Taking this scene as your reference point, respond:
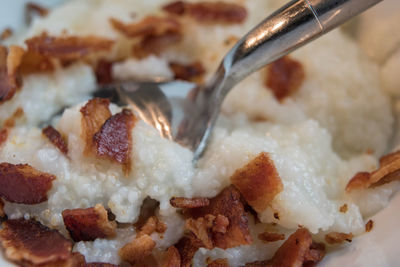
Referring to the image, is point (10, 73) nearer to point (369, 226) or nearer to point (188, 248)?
point (188, 248)

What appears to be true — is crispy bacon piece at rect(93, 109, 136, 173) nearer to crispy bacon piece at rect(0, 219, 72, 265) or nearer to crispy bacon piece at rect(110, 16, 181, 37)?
crispy bacon piece at rect(0, 219, 72, 265)

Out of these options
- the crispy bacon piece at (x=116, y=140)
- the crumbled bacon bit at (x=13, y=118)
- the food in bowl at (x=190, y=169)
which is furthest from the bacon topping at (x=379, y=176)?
the crumbled bacon bit at (x=13, y=118)

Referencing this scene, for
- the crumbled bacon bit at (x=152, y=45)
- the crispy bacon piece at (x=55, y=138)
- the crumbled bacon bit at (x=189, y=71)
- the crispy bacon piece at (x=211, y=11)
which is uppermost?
the crispy bacon piece at (x=211, y=11)

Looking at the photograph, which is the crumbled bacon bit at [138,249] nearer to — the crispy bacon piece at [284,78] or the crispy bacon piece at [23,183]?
the crispy bacon piece at [23,183]

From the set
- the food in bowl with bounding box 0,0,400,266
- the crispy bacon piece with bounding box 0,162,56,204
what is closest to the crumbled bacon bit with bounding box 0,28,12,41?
the food in bowl with bounding box 0,0,400,266

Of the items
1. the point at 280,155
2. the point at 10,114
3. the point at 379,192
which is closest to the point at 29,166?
the point at 10,114

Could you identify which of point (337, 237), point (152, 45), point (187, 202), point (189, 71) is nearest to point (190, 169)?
point (187, 202)
